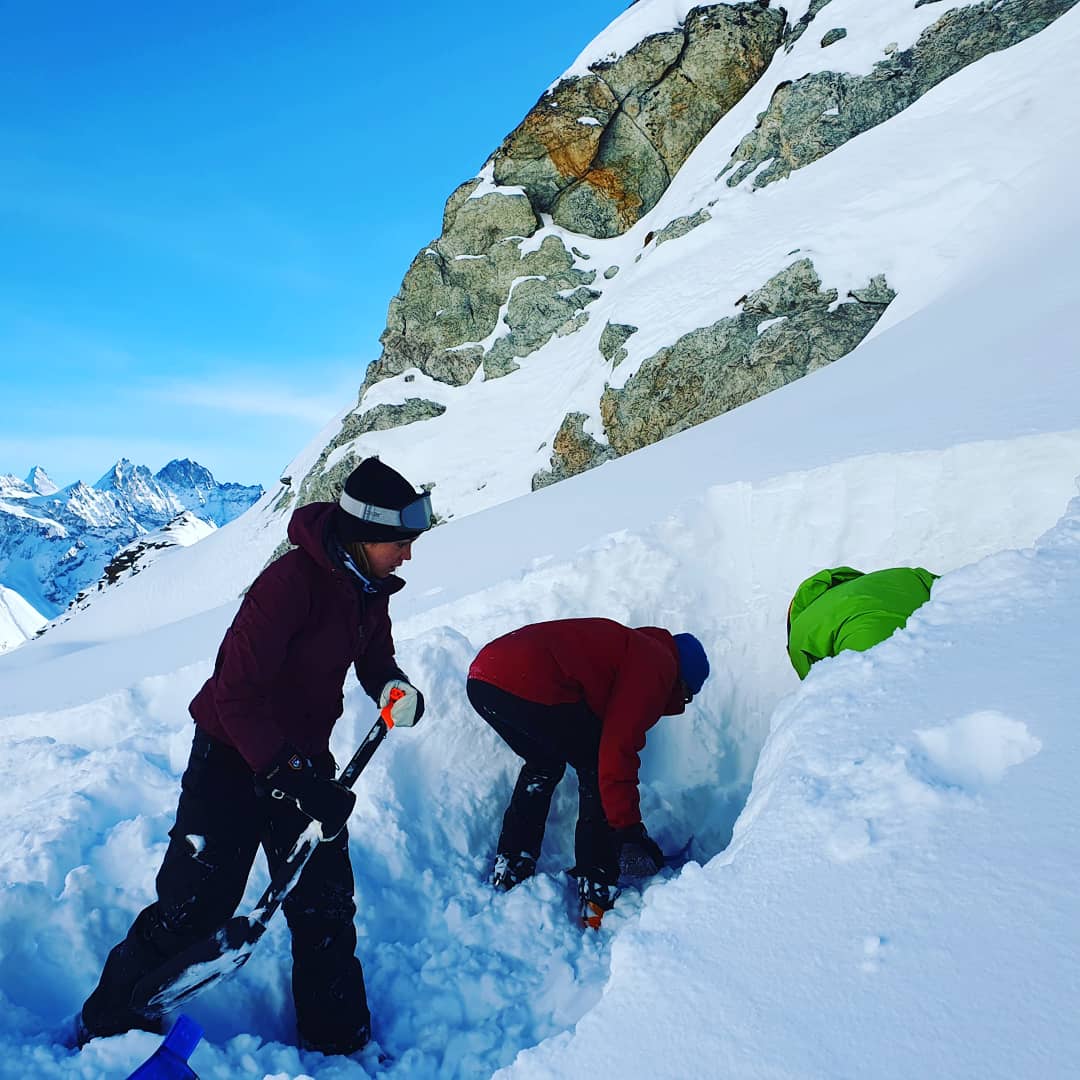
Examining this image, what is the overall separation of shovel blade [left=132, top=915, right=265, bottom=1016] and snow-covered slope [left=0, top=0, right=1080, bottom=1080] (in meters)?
0.12

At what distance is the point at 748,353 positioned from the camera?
1409cm

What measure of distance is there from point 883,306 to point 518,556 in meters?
9.77

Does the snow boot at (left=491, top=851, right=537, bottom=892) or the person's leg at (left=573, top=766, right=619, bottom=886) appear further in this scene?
the snow boot at (left=491, top=851, right=537, bottom=892)

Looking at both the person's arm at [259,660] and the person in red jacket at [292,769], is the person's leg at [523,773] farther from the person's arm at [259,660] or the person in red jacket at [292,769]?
the person's arm at [259,660]

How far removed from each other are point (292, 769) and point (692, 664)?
5.31 ft

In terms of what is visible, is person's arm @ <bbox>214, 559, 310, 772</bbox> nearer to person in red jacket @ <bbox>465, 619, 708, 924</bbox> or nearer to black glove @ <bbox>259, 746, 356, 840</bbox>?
black glove @ <bbox>259, 746, 356, 840</bbox>

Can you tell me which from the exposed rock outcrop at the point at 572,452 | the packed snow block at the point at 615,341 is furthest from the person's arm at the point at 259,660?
the packed snow block at the point at 615,341

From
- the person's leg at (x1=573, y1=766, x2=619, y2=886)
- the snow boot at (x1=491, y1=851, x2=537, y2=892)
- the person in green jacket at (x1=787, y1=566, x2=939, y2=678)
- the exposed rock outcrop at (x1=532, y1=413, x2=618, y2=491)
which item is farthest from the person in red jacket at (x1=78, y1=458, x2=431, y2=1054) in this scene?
the exposed rock outcrop at (x1=532, y1=413, x2=618, y2=491)

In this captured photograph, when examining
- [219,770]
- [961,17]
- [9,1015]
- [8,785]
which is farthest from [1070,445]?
[961,17]

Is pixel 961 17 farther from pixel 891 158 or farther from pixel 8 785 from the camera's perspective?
pixel 8 785

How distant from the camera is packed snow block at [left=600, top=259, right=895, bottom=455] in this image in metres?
12.8

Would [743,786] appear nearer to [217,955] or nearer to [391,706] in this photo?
[391,706]

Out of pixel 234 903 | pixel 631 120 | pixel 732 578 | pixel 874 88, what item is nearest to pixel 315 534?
pixel 234 903

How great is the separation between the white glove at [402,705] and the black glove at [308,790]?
0.37 metres
